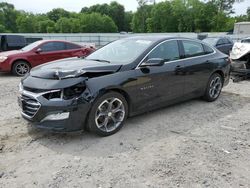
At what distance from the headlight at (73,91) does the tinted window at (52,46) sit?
669 centimetres

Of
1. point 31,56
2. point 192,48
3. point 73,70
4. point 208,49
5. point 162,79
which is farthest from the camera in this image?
point 31,56

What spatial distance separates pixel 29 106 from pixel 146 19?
77.1m

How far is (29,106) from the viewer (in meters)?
4.13

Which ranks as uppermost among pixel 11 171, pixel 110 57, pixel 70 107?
pixel 110 57

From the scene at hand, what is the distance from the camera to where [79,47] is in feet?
36.0

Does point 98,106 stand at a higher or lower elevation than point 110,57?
lower

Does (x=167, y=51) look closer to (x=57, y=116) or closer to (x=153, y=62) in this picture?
(x=153, y=62)

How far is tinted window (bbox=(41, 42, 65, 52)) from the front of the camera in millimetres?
10143

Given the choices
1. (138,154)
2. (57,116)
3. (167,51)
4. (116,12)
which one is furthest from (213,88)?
(116,12)

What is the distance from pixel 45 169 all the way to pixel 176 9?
74.2 m

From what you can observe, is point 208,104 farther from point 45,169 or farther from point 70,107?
point 45,169

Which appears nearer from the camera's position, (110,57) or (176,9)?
(110,57)

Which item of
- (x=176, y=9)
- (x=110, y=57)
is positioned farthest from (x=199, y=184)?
(x=176, y=9)

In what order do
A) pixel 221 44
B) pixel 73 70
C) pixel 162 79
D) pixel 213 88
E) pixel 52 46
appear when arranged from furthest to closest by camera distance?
pixel 221 44 → pixel 52 46 → pixel 213 88 → pixel 162 79 → pixel 73 70
